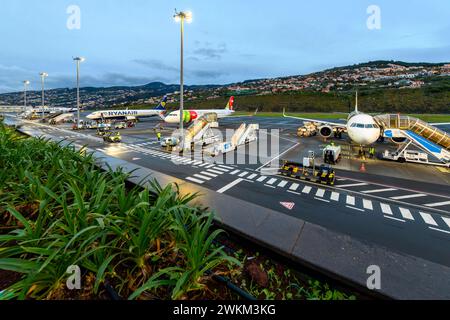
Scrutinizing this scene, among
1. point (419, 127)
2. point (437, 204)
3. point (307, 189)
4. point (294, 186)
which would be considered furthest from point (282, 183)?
point (419, 127)

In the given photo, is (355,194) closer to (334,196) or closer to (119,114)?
(334,196)

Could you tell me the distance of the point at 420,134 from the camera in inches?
978

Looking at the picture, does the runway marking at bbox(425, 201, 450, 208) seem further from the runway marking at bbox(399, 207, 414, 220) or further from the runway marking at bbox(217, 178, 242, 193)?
the runway marking at bbox(217, 178, 242, 193)

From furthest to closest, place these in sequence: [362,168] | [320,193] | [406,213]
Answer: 1. [362,168]
2. [320,193]
3. [406,213]

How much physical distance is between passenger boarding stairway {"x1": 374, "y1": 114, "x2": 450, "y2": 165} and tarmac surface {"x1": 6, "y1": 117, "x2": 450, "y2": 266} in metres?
1.93

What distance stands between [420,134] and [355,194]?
16613mm

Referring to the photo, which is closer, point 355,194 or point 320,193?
point 355,194

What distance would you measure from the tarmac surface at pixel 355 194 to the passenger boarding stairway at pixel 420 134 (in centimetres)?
193

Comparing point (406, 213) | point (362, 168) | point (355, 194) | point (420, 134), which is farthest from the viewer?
point (420, 134)

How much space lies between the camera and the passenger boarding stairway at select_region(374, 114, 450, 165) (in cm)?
2227

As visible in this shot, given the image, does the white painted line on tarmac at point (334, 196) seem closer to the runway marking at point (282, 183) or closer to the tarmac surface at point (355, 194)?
the tarmac surface at point (355, 194)

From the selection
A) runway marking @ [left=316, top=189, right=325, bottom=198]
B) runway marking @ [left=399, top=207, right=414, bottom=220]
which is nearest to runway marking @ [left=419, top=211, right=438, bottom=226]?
runway marking @ [left=399, top=207, right=414, bottom=220]
